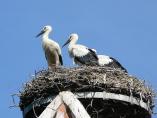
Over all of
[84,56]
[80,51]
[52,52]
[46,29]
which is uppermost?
[46,29]

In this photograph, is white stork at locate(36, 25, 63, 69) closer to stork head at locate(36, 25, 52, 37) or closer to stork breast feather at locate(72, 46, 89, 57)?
stork breast feather at locate(72, 46, 89, 57)

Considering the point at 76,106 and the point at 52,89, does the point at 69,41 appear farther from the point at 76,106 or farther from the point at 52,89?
the point at 76,106

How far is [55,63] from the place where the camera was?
14.7 m

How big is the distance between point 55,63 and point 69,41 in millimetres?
1098

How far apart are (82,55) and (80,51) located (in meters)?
0.23

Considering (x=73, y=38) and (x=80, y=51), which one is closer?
(x=80, y=51)

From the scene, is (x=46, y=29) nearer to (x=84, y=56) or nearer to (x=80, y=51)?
(x=80, y=51)

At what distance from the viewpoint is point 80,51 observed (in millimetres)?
14281

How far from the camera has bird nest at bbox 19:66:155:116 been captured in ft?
37.0

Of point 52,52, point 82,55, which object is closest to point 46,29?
point 52,52

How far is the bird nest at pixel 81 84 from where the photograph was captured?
444 inches

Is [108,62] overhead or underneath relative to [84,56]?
underneath

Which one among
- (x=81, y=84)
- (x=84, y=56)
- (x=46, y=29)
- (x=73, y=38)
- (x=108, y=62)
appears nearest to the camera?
(x=81, y=84)

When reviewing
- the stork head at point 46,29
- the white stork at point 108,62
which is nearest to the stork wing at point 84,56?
the white stork at point 108,62
